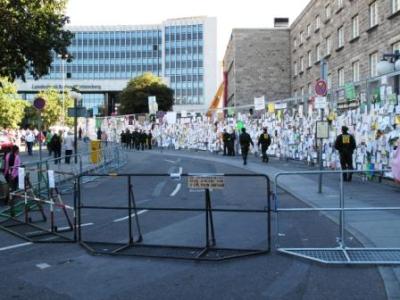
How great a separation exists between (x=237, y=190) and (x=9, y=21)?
25.2ft

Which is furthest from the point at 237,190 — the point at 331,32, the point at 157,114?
the point at 157,114

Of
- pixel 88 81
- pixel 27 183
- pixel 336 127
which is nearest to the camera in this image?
pixel 27 183

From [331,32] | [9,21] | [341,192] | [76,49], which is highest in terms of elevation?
[76,49]

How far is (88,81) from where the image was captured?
131m

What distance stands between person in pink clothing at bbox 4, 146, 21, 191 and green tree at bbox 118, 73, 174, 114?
74257 mm

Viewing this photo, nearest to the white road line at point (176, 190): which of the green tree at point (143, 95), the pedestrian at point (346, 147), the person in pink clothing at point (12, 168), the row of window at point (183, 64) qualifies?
the person in pink clothing at point (12, 168)

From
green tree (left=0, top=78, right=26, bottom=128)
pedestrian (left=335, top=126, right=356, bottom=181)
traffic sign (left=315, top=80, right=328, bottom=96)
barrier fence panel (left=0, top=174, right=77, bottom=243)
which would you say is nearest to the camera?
barrier fence panel (left=0, top=174, right=77, bottom=243)

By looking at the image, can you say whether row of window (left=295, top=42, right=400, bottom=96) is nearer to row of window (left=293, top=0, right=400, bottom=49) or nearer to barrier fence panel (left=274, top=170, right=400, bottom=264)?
row of window (left=293, top=0, right=400, bottom=49)

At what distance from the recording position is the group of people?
4551 cm

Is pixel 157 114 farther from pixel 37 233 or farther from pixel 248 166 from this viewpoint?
pixel 37 233

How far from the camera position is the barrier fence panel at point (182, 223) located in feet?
26.4

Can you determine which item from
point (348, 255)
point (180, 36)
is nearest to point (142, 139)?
point (348, 255)

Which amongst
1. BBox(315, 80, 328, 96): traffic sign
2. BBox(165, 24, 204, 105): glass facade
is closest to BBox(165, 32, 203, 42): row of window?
BBox(165, 24, 204, 105): glass facade

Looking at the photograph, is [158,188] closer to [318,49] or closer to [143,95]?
[318,49]
